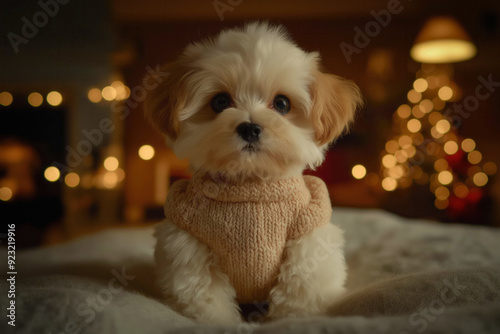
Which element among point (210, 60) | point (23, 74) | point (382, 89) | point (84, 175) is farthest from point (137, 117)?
point (210, 60)

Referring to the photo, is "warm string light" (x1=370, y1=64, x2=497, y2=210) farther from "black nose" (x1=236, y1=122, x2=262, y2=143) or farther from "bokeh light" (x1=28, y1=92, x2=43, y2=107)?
"bokeh light" (x1=28, y1=92, x2=43, y2=107)

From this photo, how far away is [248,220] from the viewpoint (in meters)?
1.19

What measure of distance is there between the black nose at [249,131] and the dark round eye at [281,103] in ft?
0.58

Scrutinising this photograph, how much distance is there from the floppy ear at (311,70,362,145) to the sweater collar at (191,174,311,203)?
20cm

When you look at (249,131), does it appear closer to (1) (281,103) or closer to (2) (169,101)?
(1) (281,103)

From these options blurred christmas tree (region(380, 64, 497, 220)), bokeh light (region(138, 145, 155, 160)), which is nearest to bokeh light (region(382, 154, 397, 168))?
blurred christmas tree (region(380, 64, 497, 220))

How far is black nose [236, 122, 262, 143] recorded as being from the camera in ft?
3.70

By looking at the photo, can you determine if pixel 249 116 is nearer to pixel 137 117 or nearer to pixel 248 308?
pixel 248 308

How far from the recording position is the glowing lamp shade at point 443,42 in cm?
350

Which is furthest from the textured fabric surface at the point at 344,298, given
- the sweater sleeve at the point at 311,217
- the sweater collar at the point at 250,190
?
the sweater collar at the point at 250,190

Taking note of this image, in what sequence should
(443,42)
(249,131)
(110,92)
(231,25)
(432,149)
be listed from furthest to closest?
(110,92)
(432,149)
(231,25)
(443,42)
(249,131)

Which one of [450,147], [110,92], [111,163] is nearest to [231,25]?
[110,92]

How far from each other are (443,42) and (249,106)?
301 cm

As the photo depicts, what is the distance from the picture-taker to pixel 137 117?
17.6 feet
